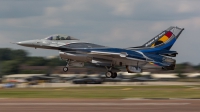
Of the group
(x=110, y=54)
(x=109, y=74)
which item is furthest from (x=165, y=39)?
(x=109, y=74)

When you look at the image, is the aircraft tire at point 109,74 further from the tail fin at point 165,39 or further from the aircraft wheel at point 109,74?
the tail fin at point 165,39

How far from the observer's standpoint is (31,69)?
6629 inches

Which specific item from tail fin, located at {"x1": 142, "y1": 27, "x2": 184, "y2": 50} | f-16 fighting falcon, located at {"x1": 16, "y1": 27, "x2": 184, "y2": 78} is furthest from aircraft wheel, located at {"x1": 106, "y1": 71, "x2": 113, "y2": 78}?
tail fin, located at {"x1": 142, "y1": 27, "x2": 184, "y2": 50}

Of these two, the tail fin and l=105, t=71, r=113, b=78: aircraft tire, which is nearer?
l=105, t=71, r=113, b=78: aircraft tire

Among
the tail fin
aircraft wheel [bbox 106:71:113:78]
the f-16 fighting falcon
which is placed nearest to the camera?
the f-16 fighting falcon

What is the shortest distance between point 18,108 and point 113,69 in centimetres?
2364

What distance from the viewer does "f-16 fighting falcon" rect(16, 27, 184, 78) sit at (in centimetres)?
5191

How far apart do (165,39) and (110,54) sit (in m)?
7.12

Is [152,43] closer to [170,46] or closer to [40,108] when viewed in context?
[170,46]

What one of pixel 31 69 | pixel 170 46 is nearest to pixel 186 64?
pixel 31 69

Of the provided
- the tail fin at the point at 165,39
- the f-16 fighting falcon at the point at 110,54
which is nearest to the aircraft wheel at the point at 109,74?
the f-16 fighting falcon at the point at 110,54

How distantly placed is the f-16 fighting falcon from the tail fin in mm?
688

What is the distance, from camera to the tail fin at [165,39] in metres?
55.3

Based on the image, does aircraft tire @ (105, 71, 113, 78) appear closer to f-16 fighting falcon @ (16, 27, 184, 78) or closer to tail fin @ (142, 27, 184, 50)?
f-16 fighting falcon @ (16, 27, 184, 78)
